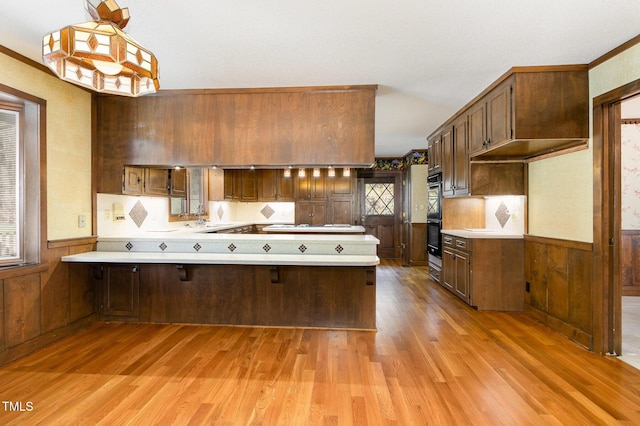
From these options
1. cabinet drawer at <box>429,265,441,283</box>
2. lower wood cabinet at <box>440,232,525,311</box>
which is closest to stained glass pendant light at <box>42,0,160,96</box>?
lower wood cabinet at <box>440,232,525,311</box>

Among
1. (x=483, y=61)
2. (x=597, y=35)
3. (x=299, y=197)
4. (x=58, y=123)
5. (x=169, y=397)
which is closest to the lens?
(x=169, y=397)

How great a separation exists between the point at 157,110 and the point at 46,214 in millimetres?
1436

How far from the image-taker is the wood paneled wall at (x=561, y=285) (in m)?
2.90

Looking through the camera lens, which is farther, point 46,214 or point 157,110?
point 157,110

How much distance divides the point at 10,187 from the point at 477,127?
468 cm

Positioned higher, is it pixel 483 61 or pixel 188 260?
pixel 483 61

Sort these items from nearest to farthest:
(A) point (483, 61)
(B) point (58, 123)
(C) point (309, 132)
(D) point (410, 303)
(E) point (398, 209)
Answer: (A) point (483, 61)
(B) point (58, 123)
(C) point (309, 132)
(D) point (410, 303)
(E) point (398, 209)

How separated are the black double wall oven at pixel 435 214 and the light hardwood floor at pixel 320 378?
1.96m

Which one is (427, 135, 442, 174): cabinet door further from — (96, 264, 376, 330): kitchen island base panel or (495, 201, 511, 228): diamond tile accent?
(96, 264, 376, 330): kitchen island base panel

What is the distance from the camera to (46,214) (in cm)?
291

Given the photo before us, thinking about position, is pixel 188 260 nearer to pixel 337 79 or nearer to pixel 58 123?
pixel 58 123

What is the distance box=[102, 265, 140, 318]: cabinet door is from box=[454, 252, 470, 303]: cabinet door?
388 cm

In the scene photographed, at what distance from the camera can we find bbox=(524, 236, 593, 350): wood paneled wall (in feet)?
9.52

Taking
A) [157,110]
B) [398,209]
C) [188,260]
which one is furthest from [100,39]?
[398,209]
